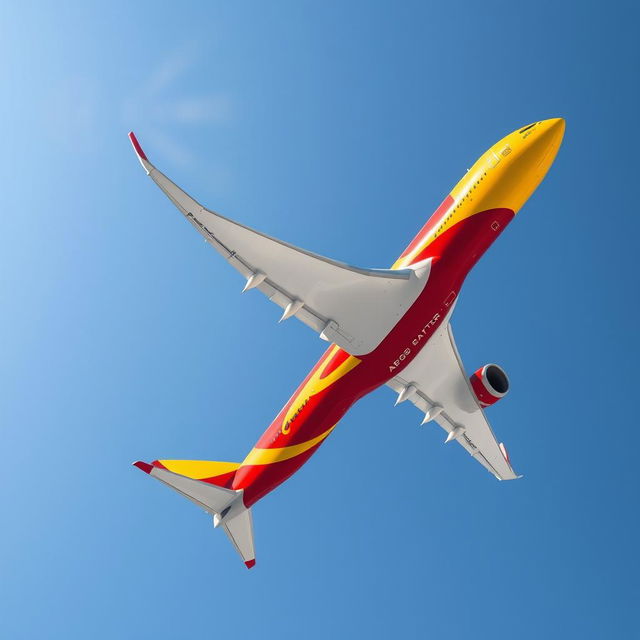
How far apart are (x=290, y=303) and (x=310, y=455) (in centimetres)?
675

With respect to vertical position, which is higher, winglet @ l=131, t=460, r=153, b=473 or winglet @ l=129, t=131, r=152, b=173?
winglet @ l=129, t=131, r=152, b=173

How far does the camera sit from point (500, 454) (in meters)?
27.8

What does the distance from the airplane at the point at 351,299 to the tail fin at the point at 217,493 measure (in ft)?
0.16

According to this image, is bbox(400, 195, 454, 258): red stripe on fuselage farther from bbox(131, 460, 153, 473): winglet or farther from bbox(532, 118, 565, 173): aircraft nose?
bbox(131, 460, 153, 473): winglet

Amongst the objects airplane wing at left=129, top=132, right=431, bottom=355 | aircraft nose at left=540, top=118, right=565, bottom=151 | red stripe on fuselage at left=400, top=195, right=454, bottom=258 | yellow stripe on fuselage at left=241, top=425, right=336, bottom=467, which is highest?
aircraft nose at left=540, top=118, right=565, bottom=151

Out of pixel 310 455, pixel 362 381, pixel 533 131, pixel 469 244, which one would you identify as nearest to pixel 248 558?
pixel 310 455

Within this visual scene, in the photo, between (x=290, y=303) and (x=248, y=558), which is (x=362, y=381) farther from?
(x=248, y=558)

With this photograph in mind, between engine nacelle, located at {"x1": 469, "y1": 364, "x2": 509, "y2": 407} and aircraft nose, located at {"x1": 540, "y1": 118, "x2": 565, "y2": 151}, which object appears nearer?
aircraft nose, located at {"x1": 540, "y1": 118, "x2": 565, "y2": 151}

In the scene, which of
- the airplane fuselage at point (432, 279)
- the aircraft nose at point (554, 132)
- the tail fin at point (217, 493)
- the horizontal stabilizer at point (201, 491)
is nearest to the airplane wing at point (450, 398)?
the airplane fuselage at point (432, 279)

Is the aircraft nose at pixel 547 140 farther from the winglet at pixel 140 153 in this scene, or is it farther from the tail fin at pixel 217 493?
the tail fin at pixel 217 493

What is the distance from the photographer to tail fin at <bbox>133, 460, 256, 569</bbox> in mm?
22469

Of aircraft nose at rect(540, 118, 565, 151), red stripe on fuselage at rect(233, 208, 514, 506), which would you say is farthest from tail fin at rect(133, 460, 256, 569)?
aircraft nose at rect(540, 118, 565, 151)

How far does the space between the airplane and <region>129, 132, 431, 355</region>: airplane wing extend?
0.12ft

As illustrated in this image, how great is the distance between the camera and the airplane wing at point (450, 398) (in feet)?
81.3
